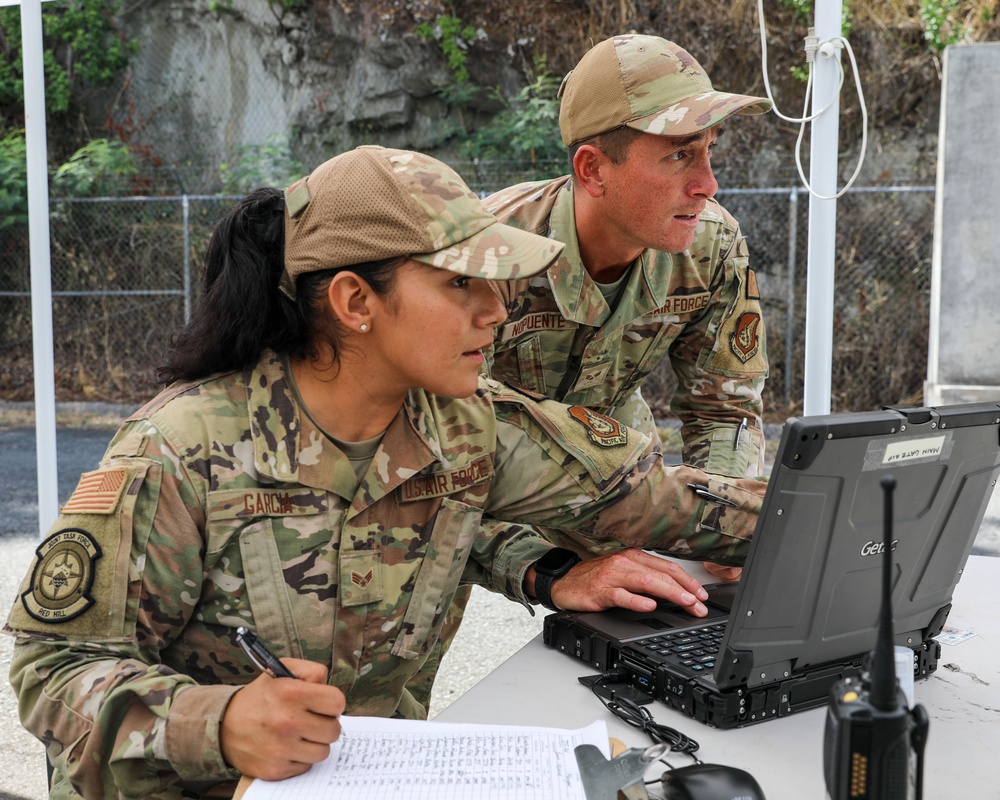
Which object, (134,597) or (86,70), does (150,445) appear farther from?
(86,70)

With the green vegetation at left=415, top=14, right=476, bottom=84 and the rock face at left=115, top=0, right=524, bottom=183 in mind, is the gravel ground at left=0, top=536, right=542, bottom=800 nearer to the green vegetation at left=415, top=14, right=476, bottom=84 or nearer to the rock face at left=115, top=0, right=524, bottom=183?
the rock face at left=115, top=0, right=524, bottom=183

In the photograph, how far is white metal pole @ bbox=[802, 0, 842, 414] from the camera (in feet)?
9.04

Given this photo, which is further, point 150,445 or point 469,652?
point 469,652

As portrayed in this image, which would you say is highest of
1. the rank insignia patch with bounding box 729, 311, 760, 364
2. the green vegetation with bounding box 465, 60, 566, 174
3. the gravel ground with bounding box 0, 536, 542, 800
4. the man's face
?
the green vegetation with bounding box 465, 60, 566, 174

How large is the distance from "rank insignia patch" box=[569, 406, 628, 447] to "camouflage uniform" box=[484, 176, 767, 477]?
53cm

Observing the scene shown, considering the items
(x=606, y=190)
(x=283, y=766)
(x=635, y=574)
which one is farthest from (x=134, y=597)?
(x=606, y=190)

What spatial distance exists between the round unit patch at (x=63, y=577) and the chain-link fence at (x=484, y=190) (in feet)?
20.4

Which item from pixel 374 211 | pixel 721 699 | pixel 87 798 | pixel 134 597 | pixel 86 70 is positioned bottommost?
pixel 87 798

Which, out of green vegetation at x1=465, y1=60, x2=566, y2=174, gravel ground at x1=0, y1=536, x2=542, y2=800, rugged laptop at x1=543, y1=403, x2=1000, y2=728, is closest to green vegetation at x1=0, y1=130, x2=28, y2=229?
green vegetation at x1=465, y1=60, x2=566, y2=174

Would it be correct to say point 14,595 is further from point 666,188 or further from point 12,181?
point 12,181

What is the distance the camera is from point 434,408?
164 cm

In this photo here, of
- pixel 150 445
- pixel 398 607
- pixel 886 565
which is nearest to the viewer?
pixel 886 565

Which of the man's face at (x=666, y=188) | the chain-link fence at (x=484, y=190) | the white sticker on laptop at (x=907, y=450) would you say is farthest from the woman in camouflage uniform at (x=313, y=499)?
the chain-link fence at (x=484, y=190)

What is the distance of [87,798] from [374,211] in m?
0.79
